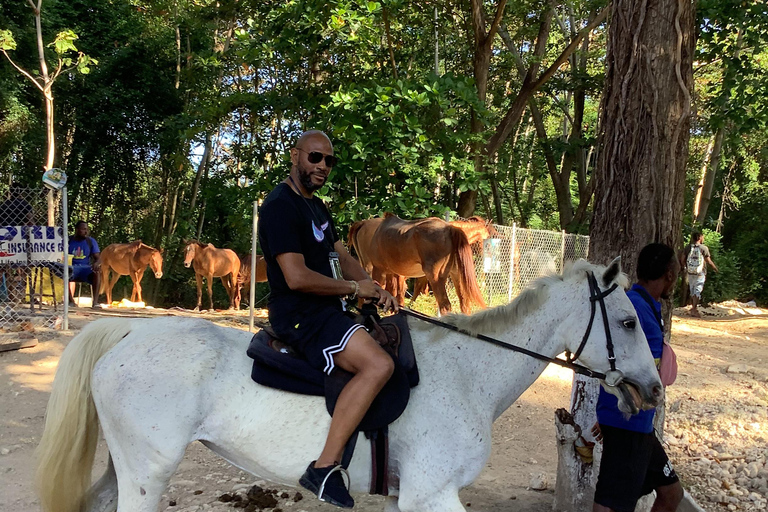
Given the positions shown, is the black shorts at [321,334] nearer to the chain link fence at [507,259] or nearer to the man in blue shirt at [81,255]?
the chain link fence at [507,259]

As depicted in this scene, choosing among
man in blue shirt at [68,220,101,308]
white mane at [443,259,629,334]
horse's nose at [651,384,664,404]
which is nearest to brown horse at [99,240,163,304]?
man in blue shirt at [68,220,101,308]

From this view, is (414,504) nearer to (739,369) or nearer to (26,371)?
(26,371)

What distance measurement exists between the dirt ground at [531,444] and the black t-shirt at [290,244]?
2.09m

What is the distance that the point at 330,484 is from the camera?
8.86 feet

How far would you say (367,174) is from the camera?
10359 millimetres

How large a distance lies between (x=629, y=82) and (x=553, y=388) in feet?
16.3

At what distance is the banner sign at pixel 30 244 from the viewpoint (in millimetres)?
8977

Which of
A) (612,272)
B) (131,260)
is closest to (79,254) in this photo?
(131,260)

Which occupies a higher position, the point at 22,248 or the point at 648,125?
the point at 648,125

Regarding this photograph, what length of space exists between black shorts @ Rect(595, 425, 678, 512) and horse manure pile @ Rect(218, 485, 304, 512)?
90.6 inches

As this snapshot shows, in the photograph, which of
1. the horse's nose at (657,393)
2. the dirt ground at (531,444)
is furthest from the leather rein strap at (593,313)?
the dirt ground at (531,444)

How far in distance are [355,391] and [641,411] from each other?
1.49 metres

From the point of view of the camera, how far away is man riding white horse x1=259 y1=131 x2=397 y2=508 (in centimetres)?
272

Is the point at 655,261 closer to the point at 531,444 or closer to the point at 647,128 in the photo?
the point at 647,128
